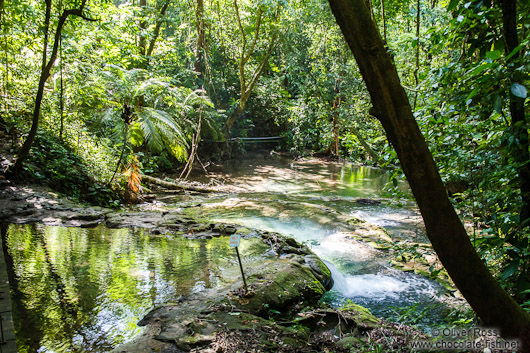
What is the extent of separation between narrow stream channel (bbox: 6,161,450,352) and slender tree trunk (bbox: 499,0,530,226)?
3.91ft

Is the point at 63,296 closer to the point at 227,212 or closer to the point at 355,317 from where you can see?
the point at 355,317

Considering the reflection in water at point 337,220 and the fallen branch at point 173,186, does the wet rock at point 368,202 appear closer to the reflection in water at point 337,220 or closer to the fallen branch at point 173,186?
the reflection in water at point 337,220

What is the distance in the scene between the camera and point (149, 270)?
4.57 metres

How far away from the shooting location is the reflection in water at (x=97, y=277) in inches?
117

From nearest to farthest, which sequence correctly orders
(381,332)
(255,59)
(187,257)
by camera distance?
(381,332), (187,257), (255,59)

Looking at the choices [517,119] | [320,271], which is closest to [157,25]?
[320,271]

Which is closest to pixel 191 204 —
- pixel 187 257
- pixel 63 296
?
pixel 187 257

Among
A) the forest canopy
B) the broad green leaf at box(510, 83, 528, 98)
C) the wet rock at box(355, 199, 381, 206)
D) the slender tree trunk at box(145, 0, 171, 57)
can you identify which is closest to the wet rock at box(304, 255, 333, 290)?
the forest canopy

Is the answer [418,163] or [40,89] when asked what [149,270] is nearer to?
[418,163]

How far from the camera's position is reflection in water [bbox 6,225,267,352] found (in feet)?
9.71

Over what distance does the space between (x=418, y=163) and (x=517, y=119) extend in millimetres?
969

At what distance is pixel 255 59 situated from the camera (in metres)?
16.7

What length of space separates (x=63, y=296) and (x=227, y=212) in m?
5.24

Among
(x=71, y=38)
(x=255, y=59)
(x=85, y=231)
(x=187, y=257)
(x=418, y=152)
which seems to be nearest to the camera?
(x=418, y=152)
